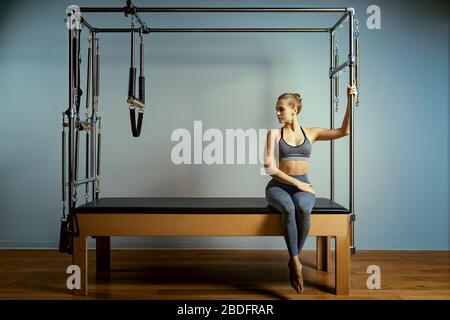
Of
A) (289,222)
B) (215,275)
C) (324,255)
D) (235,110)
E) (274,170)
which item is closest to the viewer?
(289,222)

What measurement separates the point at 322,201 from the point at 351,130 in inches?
21.7

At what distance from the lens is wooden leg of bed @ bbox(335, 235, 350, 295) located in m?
2.64

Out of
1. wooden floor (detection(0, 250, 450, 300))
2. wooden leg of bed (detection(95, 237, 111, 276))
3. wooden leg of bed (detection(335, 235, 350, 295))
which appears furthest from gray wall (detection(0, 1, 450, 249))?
wooden leg of bed (detection(335, 235, 350, 295))

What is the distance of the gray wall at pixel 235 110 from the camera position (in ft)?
13.1

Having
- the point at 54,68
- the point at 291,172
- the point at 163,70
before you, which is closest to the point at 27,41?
the point at 54,68

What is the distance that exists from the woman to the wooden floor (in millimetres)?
338

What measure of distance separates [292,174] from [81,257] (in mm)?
1369

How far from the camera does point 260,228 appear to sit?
8.75 feet

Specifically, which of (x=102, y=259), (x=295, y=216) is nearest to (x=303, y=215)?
(x=295, y=216)

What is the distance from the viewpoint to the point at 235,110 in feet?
13.2

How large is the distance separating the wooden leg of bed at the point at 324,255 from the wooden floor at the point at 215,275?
8 centimetres

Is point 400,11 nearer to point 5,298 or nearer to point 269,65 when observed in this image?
point 269,65

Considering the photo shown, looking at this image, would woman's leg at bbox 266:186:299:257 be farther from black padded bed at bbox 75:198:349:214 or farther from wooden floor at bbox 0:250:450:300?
wooden floor at bbox 0:250:450:300

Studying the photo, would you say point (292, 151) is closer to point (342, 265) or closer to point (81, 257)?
point (342, 265)
